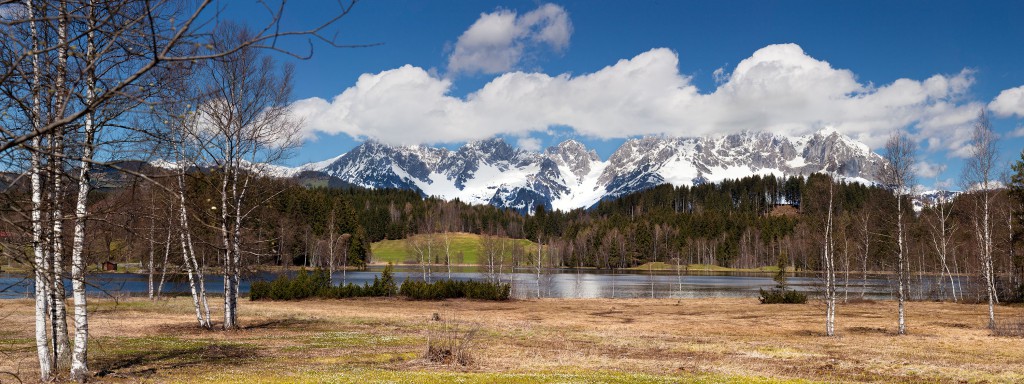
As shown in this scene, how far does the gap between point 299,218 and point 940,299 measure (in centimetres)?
13301

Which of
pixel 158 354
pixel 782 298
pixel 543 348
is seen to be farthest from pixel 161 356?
pixel 782 298

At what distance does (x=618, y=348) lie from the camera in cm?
2548

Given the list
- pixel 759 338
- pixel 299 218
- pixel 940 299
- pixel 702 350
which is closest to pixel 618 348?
pixel 702 350

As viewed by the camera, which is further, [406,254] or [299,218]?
[406,254]

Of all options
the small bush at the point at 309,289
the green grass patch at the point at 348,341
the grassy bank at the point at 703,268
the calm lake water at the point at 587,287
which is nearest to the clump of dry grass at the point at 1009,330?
the green grass patch at the point at 348,341

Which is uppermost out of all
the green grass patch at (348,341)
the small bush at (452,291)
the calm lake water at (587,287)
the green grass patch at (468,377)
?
the green grass patch at (468,377)

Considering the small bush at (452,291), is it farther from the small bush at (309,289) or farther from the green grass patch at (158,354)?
the green grass patch at (158,354)

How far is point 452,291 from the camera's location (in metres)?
59.2

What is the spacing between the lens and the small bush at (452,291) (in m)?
57.4

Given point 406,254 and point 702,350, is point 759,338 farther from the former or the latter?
point 406,254

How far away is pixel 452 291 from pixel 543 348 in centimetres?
3503

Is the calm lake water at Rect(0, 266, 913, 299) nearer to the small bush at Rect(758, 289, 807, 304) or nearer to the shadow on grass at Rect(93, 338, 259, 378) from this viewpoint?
the small bush at Rect(758, 289, 807, 304)

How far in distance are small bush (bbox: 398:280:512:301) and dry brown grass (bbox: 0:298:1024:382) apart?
41.6 feet

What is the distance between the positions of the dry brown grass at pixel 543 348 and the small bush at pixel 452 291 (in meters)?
12.7
